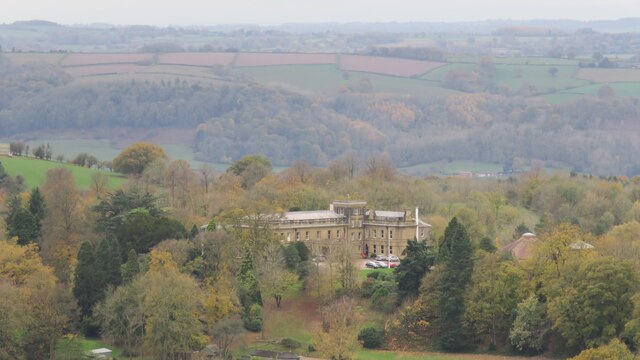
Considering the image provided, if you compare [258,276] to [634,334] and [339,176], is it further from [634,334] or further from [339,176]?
[339,176]

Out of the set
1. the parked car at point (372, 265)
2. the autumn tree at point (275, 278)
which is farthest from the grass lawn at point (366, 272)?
the autumn tree at point (275, 278)

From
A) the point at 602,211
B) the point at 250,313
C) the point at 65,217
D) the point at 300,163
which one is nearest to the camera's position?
the point at 250,313

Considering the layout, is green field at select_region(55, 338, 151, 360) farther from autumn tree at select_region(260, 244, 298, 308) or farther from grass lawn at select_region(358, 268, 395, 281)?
grass lawn at select_region(358, 268, 395, 281)

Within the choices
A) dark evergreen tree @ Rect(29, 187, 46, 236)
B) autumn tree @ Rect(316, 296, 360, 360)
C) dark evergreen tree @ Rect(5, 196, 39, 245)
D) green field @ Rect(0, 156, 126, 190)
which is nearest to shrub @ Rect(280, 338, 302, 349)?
autumn tree @ Rect(316, 296, 360, 360)

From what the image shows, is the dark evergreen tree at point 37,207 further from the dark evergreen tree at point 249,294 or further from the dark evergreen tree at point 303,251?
the dark evergreen tree at point 303,251

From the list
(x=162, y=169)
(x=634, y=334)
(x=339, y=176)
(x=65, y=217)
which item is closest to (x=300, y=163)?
(x=339, y=176)

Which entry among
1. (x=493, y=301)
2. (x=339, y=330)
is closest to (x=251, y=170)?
(x=493, y=301)

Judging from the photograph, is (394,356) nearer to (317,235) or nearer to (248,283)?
(248,283)
